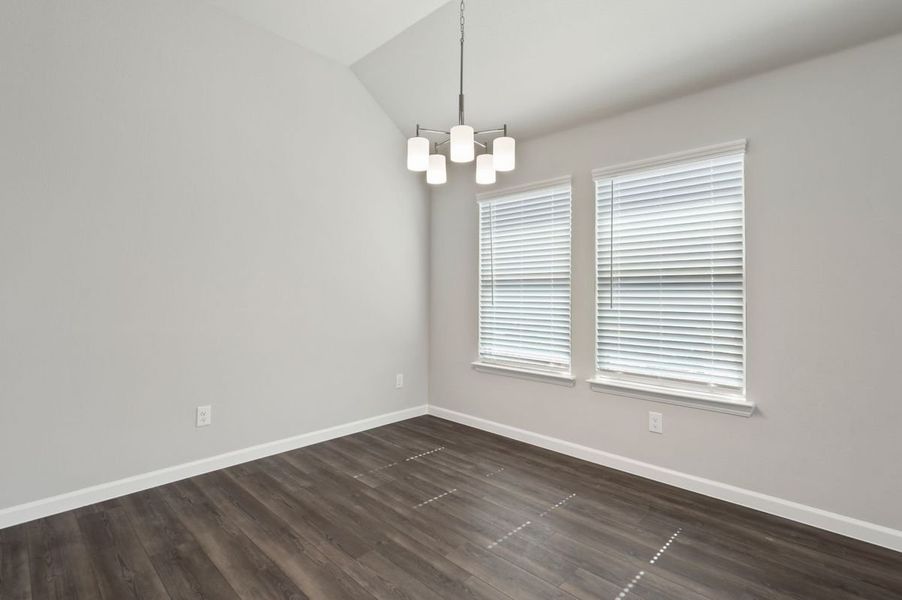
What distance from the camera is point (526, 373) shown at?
365cm

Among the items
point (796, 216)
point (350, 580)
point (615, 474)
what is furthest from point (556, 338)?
point (350, 580)

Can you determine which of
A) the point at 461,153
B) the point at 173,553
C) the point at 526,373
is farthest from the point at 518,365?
the point at 173,553

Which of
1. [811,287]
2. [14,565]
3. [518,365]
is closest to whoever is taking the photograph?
[14,565]

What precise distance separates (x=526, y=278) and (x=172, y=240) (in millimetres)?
2570

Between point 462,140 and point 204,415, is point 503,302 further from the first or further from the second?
point 204,415

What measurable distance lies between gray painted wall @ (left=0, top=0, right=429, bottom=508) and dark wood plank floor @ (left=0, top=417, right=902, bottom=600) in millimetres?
480

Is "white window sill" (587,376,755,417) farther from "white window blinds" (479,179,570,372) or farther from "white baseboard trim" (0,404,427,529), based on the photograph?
"white baseboard trim" (0,404,427,529)

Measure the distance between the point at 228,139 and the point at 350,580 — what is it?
2.83 metres

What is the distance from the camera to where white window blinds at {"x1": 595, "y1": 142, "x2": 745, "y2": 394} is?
2.67 metres

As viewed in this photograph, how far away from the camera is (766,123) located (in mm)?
2541

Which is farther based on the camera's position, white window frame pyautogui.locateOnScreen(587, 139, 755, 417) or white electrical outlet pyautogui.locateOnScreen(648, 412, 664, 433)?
white electrical outlet pyautogui.locateOnScreen(648, 412, 664, 433)

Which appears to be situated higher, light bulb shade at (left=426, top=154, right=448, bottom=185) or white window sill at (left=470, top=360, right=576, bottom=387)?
light bulb shade at (left=426, top=154, right=448, bottom=185)

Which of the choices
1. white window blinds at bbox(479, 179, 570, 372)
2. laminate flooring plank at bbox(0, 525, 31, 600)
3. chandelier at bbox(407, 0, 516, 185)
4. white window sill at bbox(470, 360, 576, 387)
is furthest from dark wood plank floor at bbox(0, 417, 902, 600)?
chandelier at bbox(407, 0, 516, 185)

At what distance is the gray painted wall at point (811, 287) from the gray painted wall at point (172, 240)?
2.27 metres
